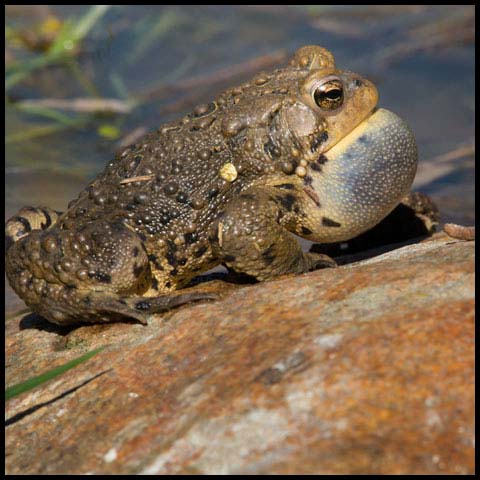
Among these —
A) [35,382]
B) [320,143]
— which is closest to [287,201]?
[320,143]

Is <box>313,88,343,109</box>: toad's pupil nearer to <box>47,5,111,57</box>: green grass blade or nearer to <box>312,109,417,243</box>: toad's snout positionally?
<box>312,109,417,243</box>: toad's snout

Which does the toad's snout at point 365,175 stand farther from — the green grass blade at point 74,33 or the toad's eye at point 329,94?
the green grass blade at point 74,33

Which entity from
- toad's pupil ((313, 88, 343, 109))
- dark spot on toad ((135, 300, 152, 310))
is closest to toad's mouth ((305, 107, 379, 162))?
toad's pupil ((313, 88, 343, 109))

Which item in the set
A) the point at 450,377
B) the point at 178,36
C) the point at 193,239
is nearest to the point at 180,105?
the point at 178,36

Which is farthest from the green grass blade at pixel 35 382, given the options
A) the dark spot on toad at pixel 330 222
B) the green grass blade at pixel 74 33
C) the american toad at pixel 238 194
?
the green grass blade at pixel 74 33

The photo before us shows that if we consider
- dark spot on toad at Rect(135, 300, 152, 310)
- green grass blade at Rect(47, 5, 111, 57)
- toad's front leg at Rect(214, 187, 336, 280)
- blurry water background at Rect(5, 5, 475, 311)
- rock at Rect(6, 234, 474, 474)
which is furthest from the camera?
green grass blade at Rect(47, 5, 111, 57)

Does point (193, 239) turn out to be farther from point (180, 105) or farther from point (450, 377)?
point (180, 105)
